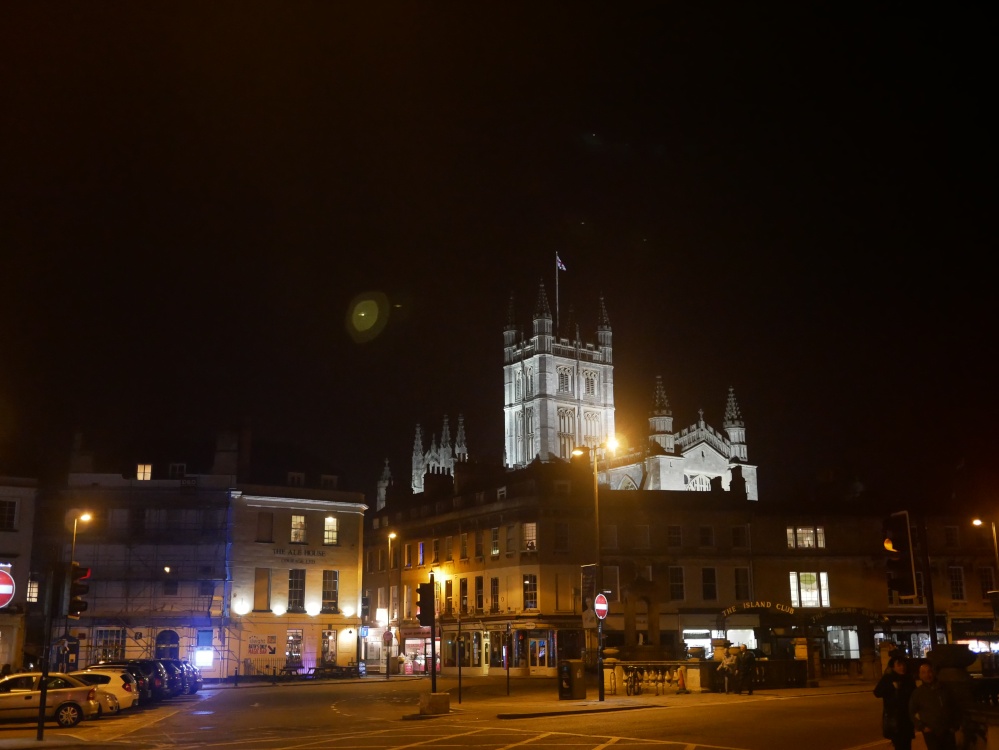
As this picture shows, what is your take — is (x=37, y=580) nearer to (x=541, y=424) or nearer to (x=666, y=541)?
(x=666, y=541)

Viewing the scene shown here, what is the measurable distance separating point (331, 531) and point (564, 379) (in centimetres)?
9164

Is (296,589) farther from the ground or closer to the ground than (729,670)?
farther from the ground

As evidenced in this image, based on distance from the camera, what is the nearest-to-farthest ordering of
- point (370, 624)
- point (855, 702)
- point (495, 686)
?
1. point (855, 702)
2. point (495, 686)
3. point (370, 624)

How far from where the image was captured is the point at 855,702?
29.5 meters

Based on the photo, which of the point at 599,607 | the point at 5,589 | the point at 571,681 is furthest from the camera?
the point at 571,681

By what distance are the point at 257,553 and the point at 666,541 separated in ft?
78.7

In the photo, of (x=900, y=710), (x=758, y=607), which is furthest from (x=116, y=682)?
(x=758, y=607)

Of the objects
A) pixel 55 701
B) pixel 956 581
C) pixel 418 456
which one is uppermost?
pixel 418 456

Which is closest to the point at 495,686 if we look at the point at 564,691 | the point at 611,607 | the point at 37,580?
the point at 564,691

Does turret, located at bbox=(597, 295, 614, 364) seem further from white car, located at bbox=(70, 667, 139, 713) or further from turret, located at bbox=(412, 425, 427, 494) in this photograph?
white car, located at bbox=(70, 667, 139, 713)

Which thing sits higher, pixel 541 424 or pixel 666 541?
pixel 541 424

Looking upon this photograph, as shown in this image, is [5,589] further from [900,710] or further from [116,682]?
[900,710]

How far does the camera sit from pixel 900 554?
15.6 metres

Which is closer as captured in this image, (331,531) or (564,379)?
(331,531)
